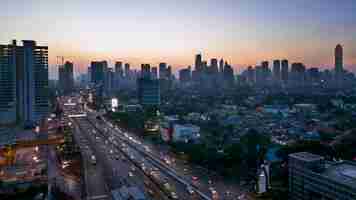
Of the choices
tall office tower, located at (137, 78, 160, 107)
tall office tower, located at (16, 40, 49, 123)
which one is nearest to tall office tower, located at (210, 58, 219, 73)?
tall office tower, located at (137, 78, 160, 107)

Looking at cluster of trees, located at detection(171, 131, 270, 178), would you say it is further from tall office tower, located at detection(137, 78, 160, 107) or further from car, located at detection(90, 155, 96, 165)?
tall office tower, located at detection(137, 78, 160, 107)

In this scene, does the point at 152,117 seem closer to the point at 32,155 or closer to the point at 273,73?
the point at 32,155

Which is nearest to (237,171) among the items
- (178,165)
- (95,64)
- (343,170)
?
(178,165)

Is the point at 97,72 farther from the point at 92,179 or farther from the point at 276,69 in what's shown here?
the point at 276,69

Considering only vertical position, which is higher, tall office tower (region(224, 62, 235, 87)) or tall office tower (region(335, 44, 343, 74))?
tall office tower (region(335, 44, 343, 74))

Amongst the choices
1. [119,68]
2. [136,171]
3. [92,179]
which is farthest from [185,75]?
[92,179]

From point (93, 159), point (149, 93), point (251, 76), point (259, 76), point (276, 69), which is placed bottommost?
point (93, 159)
